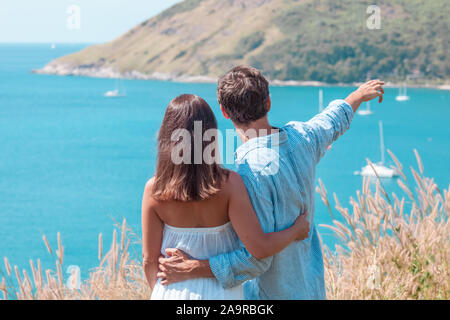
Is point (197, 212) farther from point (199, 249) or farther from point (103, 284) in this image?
point (103, 284)

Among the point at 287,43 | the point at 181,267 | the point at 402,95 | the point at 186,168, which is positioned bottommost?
the point at 402,95

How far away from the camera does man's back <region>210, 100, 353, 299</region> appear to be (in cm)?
172

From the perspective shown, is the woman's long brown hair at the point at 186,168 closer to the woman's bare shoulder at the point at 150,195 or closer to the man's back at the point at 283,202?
the woman's bare shoulder at the point at 150,195

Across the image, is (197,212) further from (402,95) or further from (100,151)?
(402,95)

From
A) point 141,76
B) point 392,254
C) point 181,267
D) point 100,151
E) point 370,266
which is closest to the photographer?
point 181,267

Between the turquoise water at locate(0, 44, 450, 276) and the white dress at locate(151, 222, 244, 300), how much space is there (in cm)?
3500

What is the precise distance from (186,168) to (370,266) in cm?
155

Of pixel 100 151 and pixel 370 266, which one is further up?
pixel 370 266

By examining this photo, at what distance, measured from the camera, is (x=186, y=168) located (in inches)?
63.2

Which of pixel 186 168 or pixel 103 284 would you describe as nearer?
pixel 186 168

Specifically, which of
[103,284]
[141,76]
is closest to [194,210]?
[103,284]

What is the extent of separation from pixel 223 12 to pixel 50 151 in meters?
64.6

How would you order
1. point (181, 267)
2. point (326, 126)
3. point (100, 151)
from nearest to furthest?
Answer: point (181, 267)
point (326, 126)
point (100, 151)
